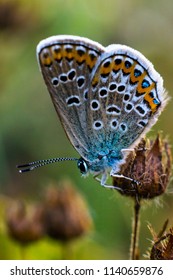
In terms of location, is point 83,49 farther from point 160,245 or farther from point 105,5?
point 105,5

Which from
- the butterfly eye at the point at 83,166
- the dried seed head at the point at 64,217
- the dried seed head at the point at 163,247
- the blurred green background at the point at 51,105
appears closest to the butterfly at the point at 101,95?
the butterfly eye at the point at 83,166

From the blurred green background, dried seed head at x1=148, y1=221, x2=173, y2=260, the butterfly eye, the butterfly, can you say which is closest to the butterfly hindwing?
the butterfly

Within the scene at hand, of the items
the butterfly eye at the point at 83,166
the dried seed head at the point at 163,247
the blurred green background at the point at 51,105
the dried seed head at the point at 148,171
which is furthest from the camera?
the blurred green background at the point at 51,105

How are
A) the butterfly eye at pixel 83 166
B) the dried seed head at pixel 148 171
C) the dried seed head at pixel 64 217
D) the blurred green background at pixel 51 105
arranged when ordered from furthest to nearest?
1. the blurred green background at pixel 51 105
2. the dried seed head at pixel 64 217
3. the butterfly eye at pixel 83 166
4. the dried seed head at pixel 148 171

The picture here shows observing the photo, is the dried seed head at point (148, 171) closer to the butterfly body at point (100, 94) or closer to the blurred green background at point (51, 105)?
the butterfly body at point (100, 94)

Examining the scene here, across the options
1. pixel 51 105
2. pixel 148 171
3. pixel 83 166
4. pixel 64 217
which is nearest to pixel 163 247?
pixel 148 171
